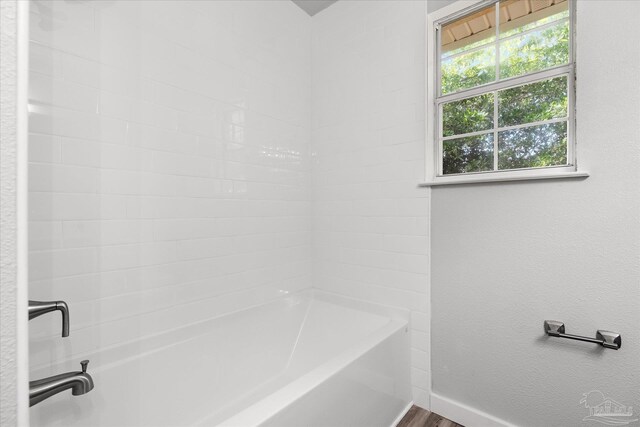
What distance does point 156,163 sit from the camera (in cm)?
156

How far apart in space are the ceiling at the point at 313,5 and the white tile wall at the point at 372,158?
2.0 inches

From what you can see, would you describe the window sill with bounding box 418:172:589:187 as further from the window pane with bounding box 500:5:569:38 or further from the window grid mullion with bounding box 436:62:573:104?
the window pane with bounding box 500:5:569:38

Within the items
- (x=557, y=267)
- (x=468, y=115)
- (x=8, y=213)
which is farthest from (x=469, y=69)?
(x=8, y=213)

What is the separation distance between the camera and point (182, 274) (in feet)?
5.48

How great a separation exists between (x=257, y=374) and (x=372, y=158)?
5.10ft

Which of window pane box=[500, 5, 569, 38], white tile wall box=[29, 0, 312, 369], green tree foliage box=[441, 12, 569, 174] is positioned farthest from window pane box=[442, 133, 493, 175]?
white tile wall box=[29, 0, 312, 369]

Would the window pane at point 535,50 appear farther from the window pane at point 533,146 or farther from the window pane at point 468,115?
the window pane at point 533,146

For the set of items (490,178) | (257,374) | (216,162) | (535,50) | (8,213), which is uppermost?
(535,50)

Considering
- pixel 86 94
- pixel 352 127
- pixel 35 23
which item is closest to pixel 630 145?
pixel 352 127

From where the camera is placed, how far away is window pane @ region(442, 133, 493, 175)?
1.75 metres

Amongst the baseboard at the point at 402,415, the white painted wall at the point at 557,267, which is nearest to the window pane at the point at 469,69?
the white painted wall at the point at 557,267

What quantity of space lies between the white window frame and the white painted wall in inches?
2.6

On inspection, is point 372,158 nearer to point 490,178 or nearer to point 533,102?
point 490,178

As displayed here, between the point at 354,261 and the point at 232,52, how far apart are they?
63.4 inches
